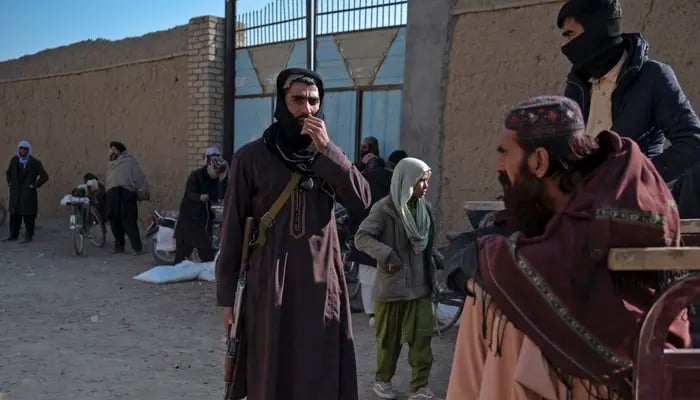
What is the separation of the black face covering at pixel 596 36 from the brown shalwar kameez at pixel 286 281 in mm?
1058

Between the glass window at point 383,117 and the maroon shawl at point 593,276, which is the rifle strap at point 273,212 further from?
the glass window at point 383,117

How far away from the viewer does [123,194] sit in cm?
1095

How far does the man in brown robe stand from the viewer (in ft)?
10.1

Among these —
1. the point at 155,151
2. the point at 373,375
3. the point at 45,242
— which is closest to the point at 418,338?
the point at 373,375

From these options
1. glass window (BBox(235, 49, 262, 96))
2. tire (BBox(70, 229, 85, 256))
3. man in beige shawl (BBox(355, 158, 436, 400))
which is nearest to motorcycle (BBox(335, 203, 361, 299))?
man in beige shawl (BBox(355, 158, 436, 400))

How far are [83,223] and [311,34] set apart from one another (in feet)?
15.4

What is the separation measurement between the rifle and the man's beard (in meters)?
1.63

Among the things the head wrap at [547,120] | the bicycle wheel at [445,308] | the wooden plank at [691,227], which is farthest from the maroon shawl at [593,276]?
the bicycle wheel at [445,308]

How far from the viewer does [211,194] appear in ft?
30.6

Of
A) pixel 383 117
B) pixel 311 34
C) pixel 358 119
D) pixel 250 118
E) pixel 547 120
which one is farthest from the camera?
pixel 250 118

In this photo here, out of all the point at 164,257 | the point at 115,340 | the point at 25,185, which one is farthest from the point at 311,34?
the point at 25,185

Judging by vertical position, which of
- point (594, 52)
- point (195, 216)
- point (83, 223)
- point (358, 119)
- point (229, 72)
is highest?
point (229, 72)

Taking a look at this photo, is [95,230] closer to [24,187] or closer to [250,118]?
[24,187]

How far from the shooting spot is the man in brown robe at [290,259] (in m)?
3.07
